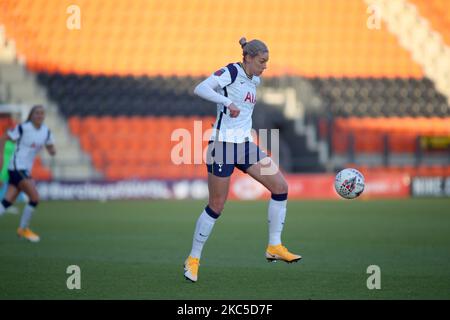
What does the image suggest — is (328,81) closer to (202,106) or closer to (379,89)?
(379,89)

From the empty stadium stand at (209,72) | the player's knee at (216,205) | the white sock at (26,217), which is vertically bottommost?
the white sock at (26,217)

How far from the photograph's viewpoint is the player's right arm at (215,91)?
8.37 meters

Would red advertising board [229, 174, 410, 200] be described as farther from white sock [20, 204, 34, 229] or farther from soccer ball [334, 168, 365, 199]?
soccer ball [334, 168, 365, 199]

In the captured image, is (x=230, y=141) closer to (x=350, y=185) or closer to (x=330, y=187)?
(x=350, y=185)

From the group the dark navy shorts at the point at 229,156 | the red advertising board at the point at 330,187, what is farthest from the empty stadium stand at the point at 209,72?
the dark navy shorts at the point at 229,156

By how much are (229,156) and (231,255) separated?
2.70 metres

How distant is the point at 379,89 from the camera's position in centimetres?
2981

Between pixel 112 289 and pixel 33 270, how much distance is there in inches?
72.6

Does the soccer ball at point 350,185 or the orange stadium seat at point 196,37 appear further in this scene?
the orange stadium seat at point 196,37

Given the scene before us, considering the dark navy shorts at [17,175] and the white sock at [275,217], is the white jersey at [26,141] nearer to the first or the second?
the dark navy shorts at [17,175]

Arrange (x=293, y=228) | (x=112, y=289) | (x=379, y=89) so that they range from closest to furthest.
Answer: (x=112, y=289)
(x=293, y=228)
(x=379, y=89)

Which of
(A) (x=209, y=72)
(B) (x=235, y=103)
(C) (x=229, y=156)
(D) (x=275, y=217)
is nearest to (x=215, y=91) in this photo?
(B) (x=235, y=103)

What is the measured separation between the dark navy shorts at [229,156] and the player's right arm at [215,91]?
0.58m
